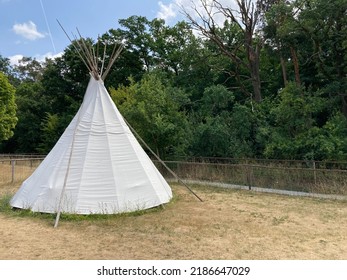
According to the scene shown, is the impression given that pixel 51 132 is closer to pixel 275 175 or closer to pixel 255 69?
pixel 255 69

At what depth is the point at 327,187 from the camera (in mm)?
9906

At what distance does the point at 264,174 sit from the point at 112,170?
5734mm

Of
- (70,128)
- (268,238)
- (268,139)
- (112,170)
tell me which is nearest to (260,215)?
(268,238)

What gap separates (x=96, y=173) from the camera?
746 centimetres

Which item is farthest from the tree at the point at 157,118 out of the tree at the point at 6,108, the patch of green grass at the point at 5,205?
the tree at the point at 6,108

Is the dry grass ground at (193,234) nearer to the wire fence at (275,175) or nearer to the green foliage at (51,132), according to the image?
the wire fence at (275,175)

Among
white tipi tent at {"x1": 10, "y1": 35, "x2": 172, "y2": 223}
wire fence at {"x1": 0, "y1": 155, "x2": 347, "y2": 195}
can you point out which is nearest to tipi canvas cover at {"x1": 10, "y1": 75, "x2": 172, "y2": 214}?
white tipi tent at {"x1": 10, "y1": 35, "x2": 172, "y2": 223}

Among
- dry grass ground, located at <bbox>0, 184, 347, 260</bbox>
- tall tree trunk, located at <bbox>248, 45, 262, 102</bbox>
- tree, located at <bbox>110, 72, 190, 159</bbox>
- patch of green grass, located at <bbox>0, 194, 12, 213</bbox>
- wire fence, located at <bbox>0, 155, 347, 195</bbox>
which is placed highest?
tall tree trunk, located at <bbox>248, 45, 262, 102</bbox>

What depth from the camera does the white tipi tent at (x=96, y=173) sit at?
7.17 metres

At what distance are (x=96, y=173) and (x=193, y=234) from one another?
2775 mm

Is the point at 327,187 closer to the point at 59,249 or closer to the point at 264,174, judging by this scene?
the point at 264,174

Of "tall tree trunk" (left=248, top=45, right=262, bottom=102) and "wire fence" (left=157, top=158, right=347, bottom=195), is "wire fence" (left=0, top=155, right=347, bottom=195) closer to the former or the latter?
"wire fence" (left=157, top=158, right=347, bottom=195)

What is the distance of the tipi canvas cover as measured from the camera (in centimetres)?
717

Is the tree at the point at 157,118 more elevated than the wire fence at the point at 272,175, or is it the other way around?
the tree at the point at 157,118
